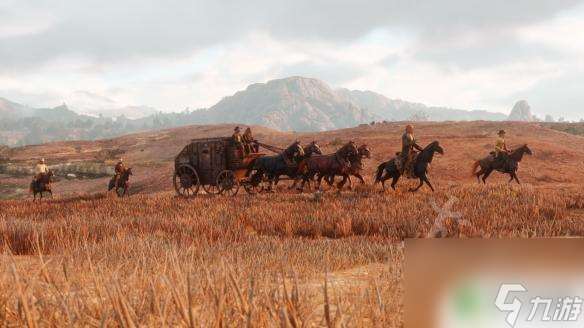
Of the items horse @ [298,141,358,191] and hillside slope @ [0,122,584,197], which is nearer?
horse @ [298,141,358,191]

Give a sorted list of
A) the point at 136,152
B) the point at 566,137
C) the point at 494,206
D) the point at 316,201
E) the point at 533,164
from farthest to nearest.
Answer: the point at 136,152 → the point at 566,137 → the point at 533,164 → the point at 316,201 → the point at 494,206

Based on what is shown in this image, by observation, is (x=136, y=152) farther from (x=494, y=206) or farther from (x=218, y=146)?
(x=494, y=206)

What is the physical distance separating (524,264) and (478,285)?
12cm

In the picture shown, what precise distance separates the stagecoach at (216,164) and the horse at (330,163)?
1.84m

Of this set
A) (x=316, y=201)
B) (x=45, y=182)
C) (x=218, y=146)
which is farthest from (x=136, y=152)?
(x=316, y=201)

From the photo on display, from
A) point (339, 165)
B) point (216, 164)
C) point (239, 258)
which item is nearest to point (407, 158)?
point (339, 165)

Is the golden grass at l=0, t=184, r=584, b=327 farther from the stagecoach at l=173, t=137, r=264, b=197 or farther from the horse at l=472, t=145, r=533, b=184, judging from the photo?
the horse at l=472, t=145, r=533, b=184

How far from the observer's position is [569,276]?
1238 mm

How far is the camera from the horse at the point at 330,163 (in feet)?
57.3

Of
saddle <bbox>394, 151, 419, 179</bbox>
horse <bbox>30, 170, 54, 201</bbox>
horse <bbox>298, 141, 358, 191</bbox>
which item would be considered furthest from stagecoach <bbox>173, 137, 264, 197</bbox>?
horse <bbox>30, 170, 54, 201</bbox>

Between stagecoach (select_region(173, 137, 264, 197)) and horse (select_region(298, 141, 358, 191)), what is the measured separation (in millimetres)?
1840

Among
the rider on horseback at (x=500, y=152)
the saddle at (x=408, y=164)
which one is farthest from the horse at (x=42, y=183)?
the rider on horseback at (x=500, y=152)

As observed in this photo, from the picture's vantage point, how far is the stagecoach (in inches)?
717
